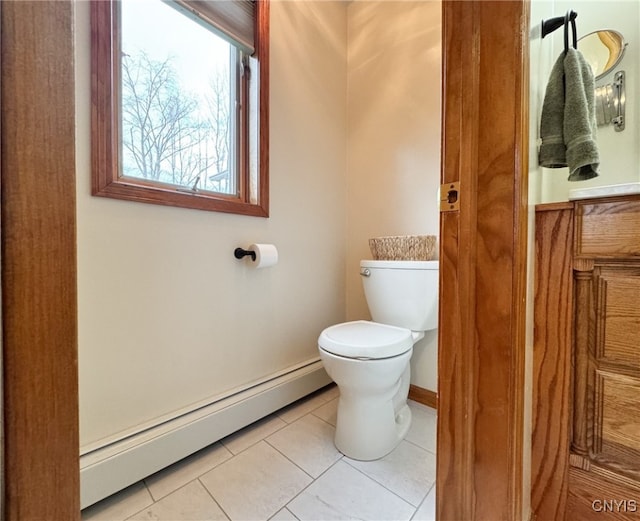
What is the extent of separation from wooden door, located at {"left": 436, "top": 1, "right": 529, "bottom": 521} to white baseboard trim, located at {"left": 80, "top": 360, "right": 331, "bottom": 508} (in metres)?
0.91

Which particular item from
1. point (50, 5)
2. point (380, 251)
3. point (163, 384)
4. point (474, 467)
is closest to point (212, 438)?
point (163, 384)

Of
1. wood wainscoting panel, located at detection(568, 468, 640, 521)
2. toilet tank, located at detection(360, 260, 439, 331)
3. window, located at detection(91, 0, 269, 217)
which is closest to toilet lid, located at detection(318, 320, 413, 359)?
toilet tank, located at detection(360, 260, 439, 331)

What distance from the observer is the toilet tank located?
1.31 metres

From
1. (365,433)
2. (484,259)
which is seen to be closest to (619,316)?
(484,259)

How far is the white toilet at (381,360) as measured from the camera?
1050 mm

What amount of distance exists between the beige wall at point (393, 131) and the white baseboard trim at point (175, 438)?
70 cm

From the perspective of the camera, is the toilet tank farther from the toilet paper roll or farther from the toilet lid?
the toilet paper roll

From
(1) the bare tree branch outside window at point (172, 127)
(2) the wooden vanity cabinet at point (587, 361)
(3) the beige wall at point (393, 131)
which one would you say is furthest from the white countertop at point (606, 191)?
(1) the bare tree branch outside window at point (172, 127)

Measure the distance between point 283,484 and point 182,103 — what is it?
1509 mm

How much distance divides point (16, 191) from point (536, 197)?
3.39ft

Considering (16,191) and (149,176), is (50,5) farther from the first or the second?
(149,176)

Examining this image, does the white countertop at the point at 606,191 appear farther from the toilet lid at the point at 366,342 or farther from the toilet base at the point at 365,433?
the toilet base at the point at 365,433

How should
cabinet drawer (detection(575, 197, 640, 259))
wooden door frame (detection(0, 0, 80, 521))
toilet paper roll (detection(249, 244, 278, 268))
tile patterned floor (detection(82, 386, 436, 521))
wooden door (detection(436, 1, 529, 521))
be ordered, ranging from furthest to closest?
toilet paper roll (detection(249, 244, 278, 268)) < tile patterned floor (detection(82, 386, 436, 521)) < cabinet drawer (detection(575, 197, 640, 259)) < wooden door (detection(436, 1, 529, 521)) < wooden door frame (detection(0, 0, 80, 521))

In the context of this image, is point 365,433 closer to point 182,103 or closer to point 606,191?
point 606,191
